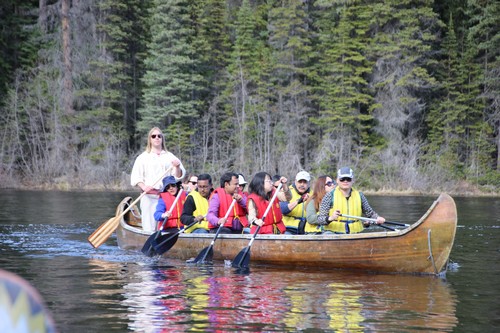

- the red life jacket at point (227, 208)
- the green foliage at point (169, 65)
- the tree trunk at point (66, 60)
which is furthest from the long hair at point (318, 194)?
the tree trunk at point (66, 60)

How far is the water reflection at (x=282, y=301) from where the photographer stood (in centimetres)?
644

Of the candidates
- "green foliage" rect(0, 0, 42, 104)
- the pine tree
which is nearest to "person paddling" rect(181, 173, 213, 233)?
the pine tree

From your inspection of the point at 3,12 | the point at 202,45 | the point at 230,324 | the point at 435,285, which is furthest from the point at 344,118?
the point at 230,324

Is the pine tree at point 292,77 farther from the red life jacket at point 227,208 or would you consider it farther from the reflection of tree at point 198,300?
the reflection of tree at point 198,300

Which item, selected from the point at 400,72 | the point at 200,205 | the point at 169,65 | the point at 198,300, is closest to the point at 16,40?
the point at 169,65

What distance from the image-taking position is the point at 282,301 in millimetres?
7570

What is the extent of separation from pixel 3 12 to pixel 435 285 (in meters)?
34.8

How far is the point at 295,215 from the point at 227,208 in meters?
1.08

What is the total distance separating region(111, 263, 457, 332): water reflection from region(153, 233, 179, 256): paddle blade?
1.11 metres

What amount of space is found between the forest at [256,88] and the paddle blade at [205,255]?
22.7 m

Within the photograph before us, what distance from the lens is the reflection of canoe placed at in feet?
29.7

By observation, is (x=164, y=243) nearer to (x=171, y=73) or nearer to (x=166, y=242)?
(x=166, y=242)

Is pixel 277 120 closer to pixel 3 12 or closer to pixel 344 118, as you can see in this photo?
pixel 344 118

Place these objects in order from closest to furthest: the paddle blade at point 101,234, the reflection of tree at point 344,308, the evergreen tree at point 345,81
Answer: the reflection of tree at point 344,308 < the paddle blade at point 101,234 < the evergreen tree at point 345,81
